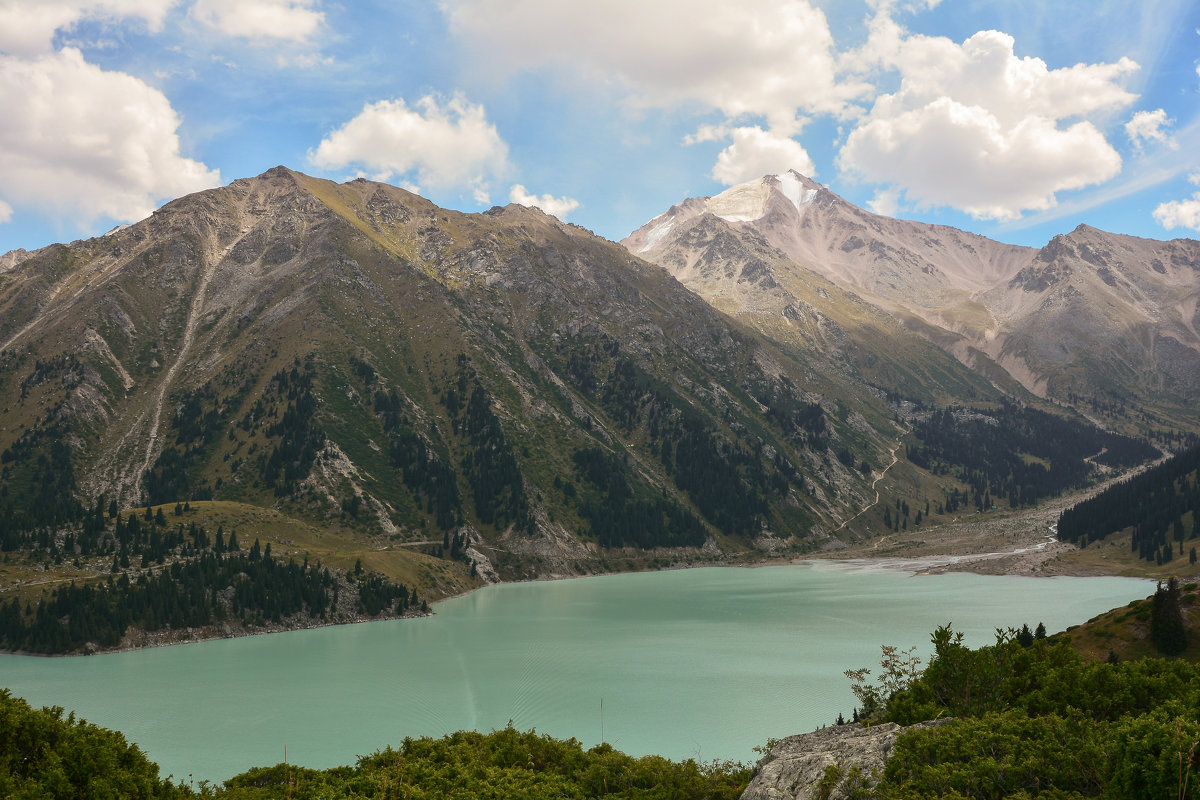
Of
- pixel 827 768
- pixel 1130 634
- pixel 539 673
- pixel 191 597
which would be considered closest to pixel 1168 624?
pixel 1130 634

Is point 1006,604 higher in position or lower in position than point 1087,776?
lower

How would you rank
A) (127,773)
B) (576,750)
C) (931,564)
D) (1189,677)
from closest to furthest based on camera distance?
(127,773) → (1189,677) → (576,750) → (931,564)

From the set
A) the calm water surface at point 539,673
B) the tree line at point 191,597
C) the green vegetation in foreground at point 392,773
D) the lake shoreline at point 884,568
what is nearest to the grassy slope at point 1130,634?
the calm water surface at point 539,673

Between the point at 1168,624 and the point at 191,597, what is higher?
the point at 191,597

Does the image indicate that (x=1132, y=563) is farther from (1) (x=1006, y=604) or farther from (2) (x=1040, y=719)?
(2) (x=1040, y=719)

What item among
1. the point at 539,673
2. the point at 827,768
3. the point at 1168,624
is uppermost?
the point at 827,768

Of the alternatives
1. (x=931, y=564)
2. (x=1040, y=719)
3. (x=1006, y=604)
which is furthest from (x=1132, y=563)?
(x=1040, y=719)

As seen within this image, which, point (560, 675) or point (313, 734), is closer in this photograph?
point (313, 734)

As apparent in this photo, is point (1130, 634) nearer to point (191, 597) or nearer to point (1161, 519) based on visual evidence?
point (191, 597)
